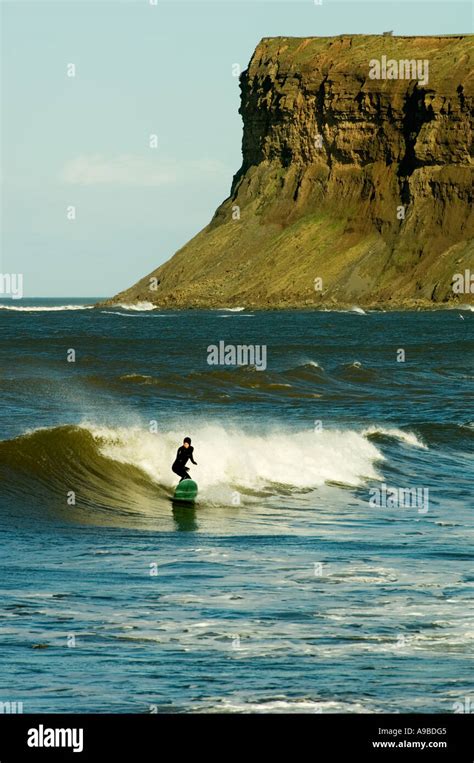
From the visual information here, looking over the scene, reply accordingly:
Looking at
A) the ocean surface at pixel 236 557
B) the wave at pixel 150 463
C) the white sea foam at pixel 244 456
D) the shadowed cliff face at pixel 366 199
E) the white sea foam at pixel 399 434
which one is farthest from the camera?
the shadowed cliff face at pixel 366 199

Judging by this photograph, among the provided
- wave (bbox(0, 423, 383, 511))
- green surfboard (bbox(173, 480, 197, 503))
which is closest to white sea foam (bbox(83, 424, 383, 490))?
wave (bbox(0, 423, 383, 511))

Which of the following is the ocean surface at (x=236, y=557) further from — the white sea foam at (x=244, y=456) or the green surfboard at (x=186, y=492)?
the green surfboard at (x=186, y=492)

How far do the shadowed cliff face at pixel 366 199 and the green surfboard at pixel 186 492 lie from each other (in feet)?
483

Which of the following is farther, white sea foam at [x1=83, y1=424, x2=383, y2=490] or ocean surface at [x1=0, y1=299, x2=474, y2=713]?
white sea foam at [x1=83, y1=424, x2=383, y2=490]

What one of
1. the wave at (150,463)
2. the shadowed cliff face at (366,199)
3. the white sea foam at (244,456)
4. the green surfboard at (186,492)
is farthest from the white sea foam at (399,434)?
the shadowed cliff face at (366,199)

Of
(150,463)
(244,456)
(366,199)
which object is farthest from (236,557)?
(366,199)

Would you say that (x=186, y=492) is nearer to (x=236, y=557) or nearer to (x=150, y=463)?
(x=150, y=463)

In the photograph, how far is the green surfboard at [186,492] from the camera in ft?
70.8

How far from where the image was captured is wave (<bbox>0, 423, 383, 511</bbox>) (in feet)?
76.5

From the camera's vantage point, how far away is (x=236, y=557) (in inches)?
659

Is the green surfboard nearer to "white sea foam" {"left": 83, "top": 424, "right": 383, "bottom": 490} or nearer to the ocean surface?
the ocean surface

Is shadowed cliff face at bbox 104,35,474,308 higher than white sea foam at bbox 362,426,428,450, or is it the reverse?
shadowed cliff face at bbox 104,35,474,308

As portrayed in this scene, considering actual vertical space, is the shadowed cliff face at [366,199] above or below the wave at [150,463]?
above
